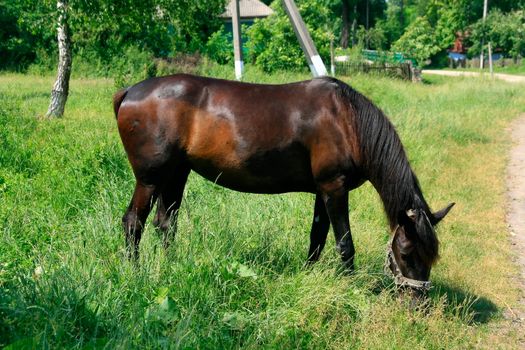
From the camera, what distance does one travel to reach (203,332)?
3465mm

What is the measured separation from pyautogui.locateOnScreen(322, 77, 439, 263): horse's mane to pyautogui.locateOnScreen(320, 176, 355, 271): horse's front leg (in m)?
0.26

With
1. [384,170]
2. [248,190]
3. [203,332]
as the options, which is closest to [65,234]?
[248,190]

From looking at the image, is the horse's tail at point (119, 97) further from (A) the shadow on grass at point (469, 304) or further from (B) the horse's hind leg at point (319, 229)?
(A) the shadow on grass at point (469, 304)

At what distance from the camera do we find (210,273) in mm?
4023

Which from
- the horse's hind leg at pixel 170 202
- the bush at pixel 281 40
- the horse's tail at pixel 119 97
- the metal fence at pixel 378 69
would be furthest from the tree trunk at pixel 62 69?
the metal fence at pixel 378 69

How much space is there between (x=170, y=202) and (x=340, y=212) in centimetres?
151

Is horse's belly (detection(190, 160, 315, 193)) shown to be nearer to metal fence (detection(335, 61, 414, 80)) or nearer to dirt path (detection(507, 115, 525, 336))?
dirt path (detection(507, 115, 525, 336))

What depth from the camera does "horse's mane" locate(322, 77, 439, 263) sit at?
4.47 metres

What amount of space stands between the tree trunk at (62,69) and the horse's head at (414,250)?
8574 mm

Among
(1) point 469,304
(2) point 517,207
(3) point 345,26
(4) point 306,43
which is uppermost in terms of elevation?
(3) point 345,26

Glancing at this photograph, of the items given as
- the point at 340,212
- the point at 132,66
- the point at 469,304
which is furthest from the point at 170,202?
the point at 132,66

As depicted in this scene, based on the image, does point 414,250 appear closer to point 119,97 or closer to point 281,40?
point 119,97

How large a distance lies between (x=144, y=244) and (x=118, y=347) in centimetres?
181

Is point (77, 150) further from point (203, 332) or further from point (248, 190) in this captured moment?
point (203, 332)
